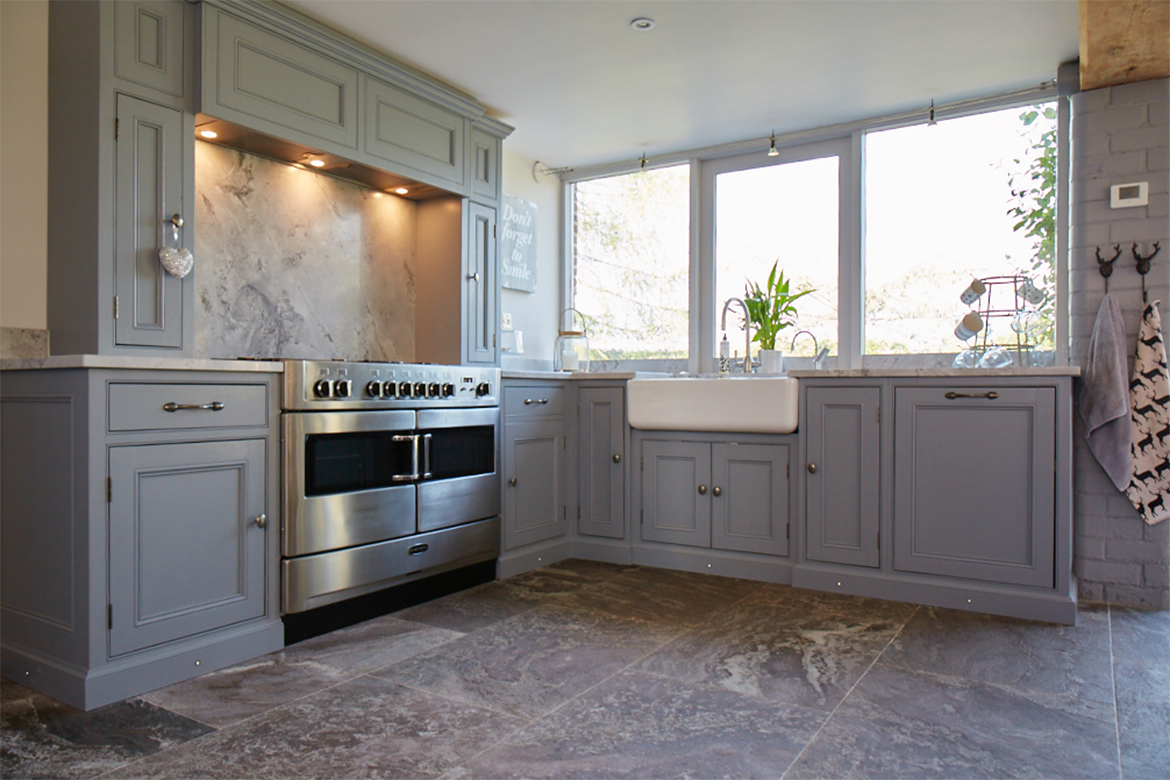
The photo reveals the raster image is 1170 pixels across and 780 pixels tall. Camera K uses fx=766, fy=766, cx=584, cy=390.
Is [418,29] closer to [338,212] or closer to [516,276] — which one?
[338,212]

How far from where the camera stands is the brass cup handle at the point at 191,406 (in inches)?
83.0

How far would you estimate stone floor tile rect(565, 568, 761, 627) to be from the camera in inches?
110

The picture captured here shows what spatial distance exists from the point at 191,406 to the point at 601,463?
6.44 ft

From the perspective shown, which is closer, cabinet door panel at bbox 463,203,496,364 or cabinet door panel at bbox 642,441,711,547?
cabinet door panel at bbox 642,441,711,547

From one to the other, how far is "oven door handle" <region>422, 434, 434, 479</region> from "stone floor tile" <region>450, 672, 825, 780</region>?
116cm

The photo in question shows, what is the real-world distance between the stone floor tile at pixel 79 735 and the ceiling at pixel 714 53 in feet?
7.66

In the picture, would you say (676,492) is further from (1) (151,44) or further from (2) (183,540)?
(1) (151,44)

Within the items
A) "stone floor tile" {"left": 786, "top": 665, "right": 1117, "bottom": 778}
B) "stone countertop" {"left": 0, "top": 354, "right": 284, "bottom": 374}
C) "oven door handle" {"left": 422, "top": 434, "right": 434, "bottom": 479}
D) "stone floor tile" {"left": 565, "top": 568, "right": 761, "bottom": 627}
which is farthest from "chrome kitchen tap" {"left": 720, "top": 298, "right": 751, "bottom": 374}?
"stone countertop" {"left": 0, "top": 354, "right": 284, "bottom": 374}

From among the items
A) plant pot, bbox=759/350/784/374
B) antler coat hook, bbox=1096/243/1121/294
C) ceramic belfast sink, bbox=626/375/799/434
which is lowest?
ceramic belfast sink, bbox=626/375/799/434

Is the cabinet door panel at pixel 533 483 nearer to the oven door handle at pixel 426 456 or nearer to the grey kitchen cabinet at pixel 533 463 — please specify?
the grey kitchen cabinet at pixel 533 463

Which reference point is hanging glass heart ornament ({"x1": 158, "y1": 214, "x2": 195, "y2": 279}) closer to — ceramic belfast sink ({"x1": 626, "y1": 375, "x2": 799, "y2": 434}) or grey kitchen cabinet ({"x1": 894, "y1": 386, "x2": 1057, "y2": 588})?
ceramic belfast sink ({"x1": 626, "y1": 375, "x2": 799, "y2": 434})

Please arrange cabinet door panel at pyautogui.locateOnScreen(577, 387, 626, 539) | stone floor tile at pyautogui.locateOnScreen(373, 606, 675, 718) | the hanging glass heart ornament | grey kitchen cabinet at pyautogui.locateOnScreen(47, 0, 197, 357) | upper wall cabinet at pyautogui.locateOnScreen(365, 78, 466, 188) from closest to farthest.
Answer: stone floor tile at pyautogui.locateOnScreen(373, 606, 675, 718), grey kitchen cabinet at pyautogui.locateOnScreen(47, 0, 197, 357), the hanging glass heart ornament, upper wall cabinet at pyautogui.locateOnScreen(365, 78, 466, 188), cabinet door panel at pyautogui.locateOnScreen(577, 387, 626, 539)

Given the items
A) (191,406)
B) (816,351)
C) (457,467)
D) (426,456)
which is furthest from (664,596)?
(191,406)

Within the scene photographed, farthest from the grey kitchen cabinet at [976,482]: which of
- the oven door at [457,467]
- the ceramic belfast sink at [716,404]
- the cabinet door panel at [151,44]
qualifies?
the cabinet door panel at [151,44]
